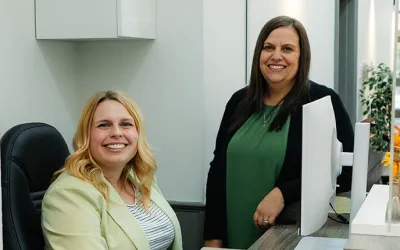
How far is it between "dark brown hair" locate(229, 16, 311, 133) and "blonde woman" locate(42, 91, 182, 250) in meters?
0.52

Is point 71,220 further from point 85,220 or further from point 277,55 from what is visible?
point 277,55

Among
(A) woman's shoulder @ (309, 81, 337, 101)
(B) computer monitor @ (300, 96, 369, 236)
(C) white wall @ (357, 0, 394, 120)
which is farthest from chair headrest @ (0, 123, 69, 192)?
(C) white wall @ (357, 0, 394, 120)

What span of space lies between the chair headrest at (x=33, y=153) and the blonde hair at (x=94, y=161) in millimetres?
59

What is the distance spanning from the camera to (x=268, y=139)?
100 inches

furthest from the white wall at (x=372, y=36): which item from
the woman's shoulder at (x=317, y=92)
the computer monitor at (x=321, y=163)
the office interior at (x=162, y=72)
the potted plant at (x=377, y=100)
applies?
the computer monitor at (x=321, y=163)

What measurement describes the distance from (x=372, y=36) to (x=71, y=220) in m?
3.41

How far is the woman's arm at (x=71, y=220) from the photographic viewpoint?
1.90 meters

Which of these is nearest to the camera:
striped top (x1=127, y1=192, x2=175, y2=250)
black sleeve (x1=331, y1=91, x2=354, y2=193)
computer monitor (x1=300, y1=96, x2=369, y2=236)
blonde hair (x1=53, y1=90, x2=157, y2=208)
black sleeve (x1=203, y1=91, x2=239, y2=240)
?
computer monitor (x1=300, y1=96, x2=369, y2=236)

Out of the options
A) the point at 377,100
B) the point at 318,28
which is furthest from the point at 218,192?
the point at 377,100

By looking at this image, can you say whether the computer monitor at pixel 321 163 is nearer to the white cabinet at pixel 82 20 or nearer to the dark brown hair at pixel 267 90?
the dark brown hair at pixel 267 90

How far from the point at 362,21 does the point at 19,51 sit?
2.80 metres

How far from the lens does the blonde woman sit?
1.93 metres

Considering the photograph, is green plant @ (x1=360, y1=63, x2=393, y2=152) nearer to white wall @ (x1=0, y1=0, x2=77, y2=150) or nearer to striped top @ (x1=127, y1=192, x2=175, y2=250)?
white wall @ (x1=0, y1=0, x2=77, y2=150)

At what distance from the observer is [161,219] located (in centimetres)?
228
